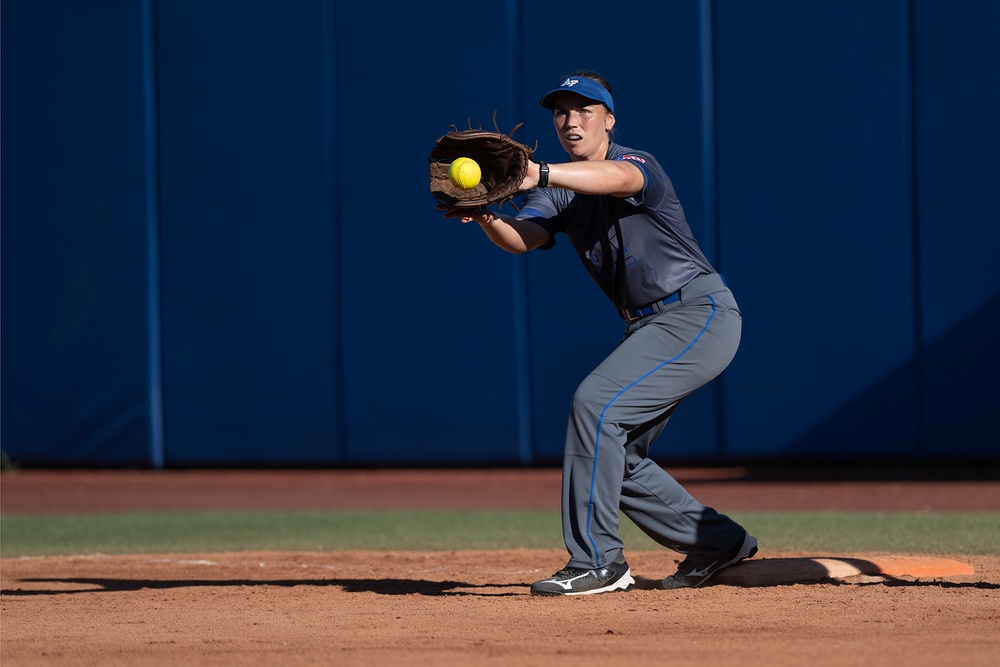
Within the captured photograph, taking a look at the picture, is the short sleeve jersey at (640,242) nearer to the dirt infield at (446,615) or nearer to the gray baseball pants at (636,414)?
the gray baseball pants at (636,414)

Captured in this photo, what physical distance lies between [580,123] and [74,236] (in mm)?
7974

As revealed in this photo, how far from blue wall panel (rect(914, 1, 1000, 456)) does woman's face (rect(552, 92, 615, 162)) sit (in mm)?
5981

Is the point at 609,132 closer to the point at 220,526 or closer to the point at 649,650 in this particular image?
the point at 649,650

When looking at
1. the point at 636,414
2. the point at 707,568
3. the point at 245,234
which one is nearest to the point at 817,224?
the point at 245,234

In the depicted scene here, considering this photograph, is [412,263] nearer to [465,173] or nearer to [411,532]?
[411,532]

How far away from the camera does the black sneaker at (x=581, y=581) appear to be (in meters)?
4.01

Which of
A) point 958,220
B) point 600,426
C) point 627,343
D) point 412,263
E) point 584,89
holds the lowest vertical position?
point 600,426

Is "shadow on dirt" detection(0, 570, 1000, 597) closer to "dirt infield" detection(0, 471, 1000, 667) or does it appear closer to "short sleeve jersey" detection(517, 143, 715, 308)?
"dirt infield" detection(0, 471, 1000, 667)

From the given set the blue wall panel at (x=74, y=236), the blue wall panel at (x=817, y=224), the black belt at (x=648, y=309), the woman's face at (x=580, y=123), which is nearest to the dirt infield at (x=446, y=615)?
the black belt at (x=648, y=309)

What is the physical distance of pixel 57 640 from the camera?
139 inches

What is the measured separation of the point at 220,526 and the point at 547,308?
3.59 metres

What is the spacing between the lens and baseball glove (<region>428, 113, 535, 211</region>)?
12.5 feet

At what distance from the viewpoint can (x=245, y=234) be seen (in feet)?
34.8

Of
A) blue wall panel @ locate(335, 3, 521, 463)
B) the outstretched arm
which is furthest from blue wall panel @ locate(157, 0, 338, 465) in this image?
the outstretched arm
